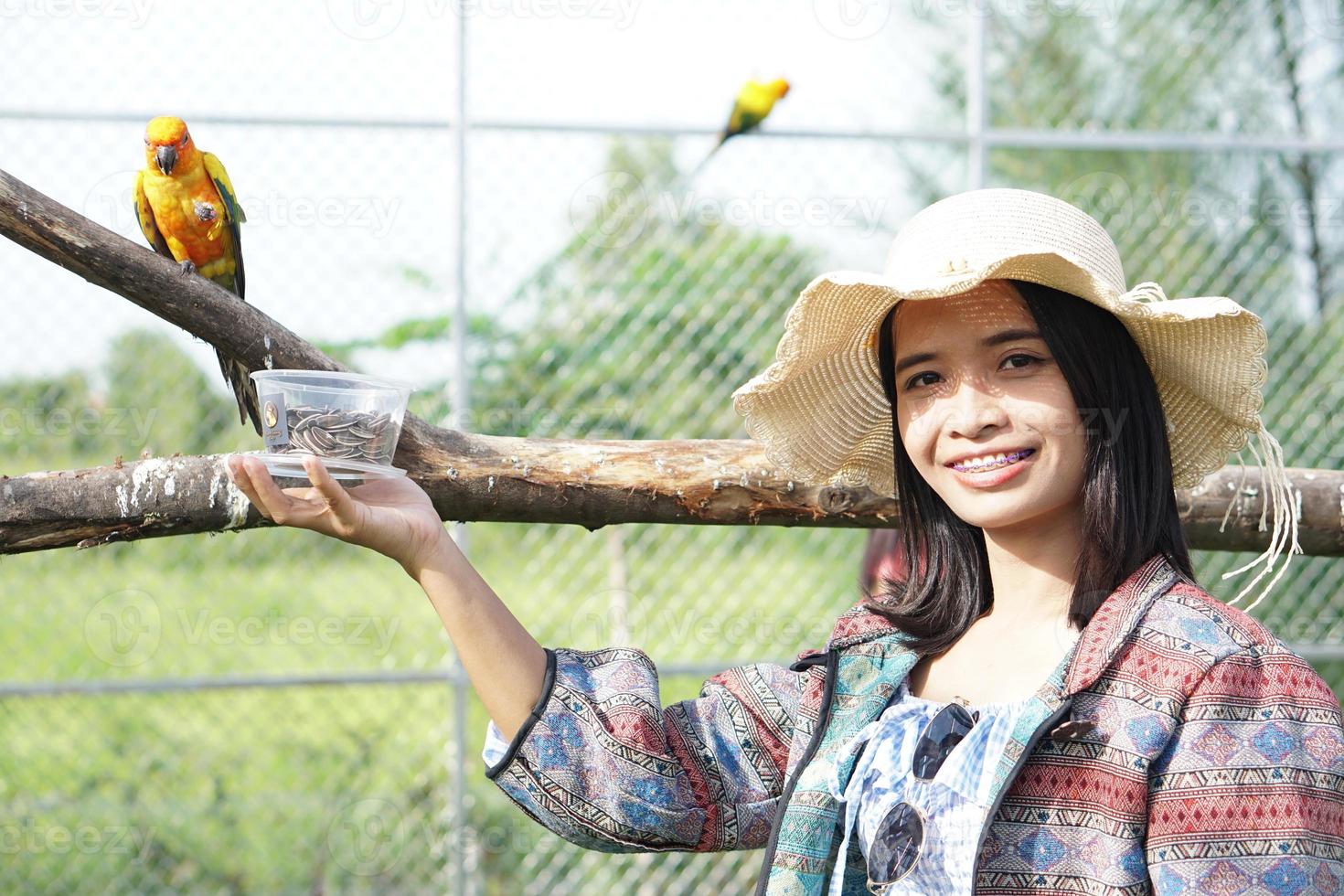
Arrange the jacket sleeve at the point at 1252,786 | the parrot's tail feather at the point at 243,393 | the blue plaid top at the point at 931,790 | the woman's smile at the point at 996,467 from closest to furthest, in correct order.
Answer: the jacket sleeve at the point at 1252,786
the blue plaid top at the point at 931,790
the woman's smile at the point at 996,467
the parrot's tail feather at the point at 243,393

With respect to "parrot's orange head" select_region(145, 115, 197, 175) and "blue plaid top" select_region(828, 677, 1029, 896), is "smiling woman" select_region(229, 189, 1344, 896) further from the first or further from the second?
"parrot's orange head" select_region(145, 115, 197, 175)

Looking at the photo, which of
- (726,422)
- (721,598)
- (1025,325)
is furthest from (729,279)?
(1025,325)

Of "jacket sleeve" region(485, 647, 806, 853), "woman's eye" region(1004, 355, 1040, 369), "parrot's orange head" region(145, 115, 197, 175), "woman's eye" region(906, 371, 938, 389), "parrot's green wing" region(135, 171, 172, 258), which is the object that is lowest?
"jacket sleeve" region(485, 647, 806, 853)

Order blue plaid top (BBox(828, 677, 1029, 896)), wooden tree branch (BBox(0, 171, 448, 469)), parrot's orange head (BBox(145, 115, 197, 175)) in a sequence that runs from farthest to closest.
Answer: parrot's orange head (BBox(145, 115, 197, 175)), wooden tree branch (BBox(0, 171, 448, 469)), blue plaid top (BBox(828, 677, 1029, 896))

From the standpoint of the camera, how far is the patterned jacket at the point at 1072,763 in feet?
3.71

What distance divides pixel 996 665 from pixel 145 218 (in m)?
2.77

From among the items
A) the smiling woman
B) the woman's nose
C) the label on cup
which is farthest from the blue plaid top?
the label on cup

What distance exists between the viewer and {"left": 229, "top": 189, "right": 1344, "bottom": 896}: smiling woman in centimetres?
117

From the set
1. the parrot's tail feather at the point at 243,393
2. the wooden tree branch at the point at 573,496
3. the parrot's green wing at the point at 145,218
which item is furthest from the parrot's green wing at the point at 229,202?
the wooden tree branch at the point at 573,496

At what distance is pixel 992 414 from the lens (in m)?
1.33

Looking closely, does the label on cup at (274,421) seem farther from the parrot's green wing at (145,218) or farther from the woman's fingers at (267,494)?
the parrot's green wing at (145,218)

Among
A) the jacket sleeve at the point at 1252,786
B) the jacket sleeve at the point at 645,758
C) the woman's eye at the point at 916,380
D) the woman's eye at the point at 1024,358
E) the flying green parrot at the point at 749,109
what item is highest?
the flying green parrot at the point at 749,109

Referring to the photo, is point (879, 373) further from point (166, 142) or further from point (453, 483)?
point (166, 142)

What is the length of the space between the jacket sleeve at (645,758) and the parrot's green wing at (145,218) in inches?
90.6
